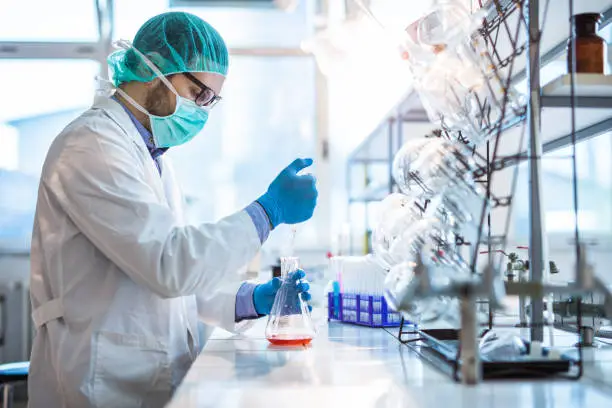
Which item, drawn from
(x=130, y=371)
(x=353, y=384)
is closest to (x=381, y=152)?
(x=130, y=371)

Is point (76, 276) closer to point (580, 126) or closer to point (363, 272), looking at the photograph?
point (363, 272)

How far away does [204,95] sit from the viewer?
1.64 m

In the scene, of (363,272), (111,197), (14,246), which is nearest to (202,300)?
(363,272)

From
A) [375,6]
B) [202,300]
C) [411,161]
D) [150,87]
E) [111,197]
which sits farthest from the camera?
[375,6]

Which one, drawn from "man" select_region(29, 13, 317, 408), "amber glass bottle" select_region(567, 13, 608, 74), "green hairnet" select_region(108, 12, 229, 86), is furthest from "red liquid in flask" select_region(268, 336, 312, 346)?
"amber glass bottle" select_region(567, 13, 608, 74)

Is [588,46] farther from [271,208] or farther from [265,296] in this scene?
[265,296]

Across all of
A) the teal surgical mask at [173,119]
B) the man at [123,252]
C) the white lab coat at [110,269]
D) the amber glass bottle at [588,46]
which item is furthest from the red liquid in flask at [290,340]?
the amber glass bottle at [588,46]

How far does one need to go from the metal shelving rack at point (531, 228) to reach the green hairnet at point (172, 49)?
2.15 ft

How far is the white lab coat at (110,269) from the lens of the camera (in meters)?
1.25

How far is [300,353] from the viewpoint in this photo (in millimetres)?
1349

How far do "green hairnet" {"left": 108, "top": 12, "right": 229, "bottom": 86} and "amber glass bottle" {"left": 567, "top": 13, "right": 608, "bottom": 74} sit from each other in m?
0.87

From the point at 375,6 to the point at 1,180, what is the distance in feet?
9.11

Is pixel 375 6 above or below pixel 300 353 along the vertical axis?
above

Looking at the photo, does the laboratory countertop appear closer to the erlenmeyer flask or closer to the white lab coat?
the erlenmeyer flask
